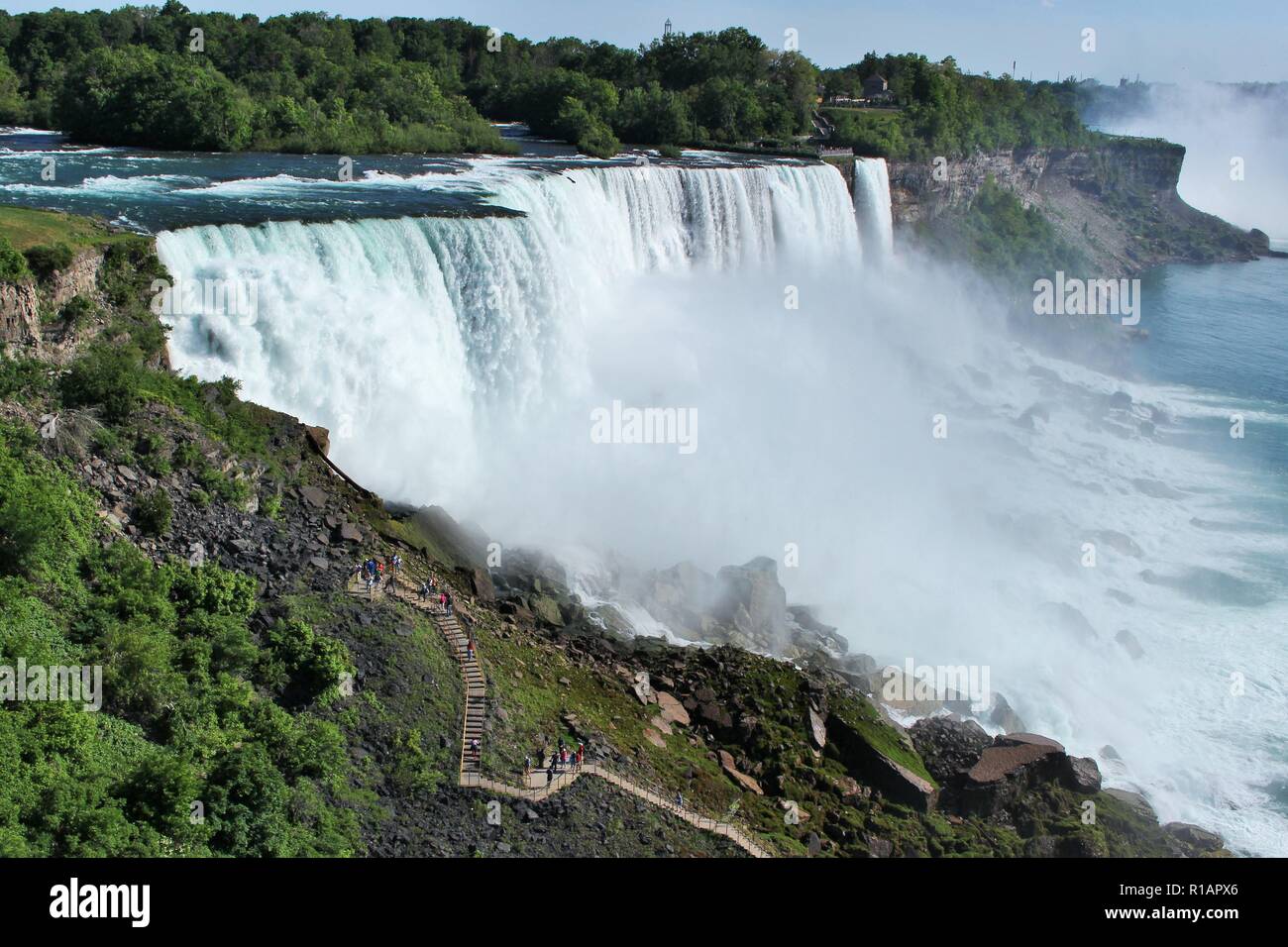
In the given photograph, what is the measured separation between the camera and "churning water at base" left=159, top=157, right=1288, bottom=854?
2612cm

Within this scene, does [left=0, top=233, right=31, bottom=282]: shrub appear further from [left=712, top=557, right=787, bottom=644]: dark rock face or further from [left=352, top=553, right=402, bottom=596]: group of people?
[left=712, top=557, right=787, bottom=644]: dark rock face

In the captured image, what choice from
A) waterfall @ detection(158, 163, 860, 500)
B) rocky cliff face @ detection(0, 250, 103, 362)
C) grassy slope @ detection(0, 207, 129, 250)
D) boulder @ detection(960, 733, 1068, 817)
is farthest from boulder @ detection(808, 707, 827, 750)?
grassy slope @ detection(0, 207, 129, 250)

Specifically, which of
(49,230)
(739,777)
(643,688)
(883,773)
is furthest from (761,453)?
(49,230)

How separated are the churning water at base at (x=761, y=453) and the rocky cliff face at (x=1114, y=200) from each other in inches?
1081

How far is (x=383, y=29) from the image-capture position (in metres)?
69.5

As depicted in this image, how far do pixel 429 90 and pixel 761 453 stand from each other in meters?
30.7

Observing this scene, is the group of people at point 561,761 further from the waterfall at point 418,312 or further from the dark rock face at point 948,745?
the waterfall at point 418,312

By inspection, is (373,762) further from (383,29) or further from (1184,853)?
(383,29)

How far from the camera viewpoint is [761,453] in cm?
3525

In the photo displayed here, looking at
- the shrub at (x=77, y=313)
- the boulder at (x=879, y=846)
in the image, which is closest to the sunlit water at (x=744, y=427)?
the shrub at (x=77, y=313)

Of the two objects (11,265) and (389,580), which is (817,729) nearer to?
(389,580)

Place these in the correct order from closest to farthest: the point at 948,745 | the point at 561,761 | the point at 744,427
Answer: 1. the point at 561,761
2. the point at 948,745
3. the point at 744,427

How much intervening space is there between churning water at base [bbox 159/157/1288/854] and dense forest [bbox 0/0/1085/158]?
10.8 m

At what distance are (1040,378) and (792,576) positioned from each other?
25.9 m
